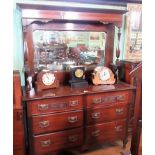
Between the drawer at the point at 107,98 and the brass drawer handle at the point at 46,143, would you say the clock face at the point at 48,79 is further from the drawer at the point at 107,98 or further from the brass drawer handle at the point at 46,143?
the brass drawer handle at the point at 46,143

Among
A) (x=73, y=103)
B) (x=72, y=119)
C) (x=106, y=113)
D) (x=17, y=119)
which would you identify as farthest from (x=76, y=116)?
(x=17, y=119)

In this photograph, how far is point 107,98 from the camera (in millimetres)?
2129

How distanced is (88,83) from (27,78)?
741 millimetres

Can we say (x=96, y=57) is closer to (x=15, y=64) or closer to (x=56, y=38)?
(x=56, y=38)

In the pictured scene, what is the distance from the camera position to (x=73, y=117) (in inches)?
79.4

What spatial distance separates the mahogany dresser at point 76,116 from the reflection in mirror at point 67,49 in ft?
1.15

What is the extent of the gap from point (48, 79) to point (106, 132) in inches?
36.4

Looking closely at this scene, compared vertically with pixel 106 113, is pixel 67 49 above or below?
above

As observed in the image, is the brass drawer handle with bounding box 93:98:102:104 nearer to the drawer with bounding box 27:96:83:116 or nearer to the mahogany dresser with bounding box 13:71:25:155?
the drawer with bounding box 27:96:83:116

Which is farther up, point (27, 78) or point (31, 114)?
point (27, 78)

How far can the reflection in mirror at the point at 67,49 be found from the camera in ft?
7.17

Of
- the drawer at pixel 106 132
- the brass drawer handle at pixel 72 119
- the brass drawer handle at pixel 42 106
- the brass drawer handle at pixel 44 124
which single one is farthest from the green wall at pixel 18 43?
the drawer at pixel 106 132

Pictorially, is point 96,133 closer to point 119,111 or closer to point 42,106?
point 119,111

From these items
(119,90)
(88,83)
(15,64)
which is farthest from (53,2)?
(119,90)
